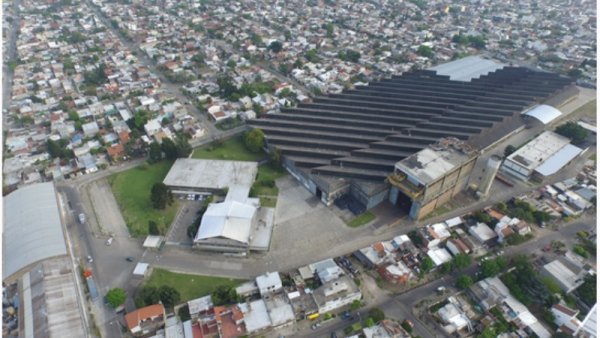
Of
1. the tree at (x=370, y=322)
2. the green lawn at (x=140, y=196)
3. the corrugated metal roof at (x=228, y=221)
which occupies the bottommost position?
the green lawn at (x=140, y=196)

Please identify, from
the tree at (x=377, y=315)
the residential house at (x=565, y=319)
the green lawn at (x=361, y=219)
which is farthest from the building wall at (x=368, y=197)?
the residential house at (x=565, y=319)

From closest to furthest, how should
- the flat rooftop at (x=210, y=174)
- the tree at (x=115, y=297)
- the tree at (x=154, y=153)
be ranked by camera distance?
the tree at (x=115, y=297)
the flat rooftop at (x=210, y=174)
the tree at (x=154, y=153)

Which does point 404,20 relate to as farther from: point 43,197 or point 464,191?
point 43,197

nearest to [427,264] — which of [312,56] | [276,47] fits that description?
[312,56]

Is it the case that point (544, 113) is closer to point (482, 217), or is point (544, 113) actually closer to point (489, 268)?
point (482, 217)

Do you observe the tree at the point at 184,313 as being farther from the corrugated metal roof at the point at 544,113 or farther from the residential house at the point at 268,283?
the corrugated metal roof at the point at 544,113

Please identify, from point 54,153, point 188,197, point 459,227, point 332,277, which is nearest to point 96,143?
point 54,153
